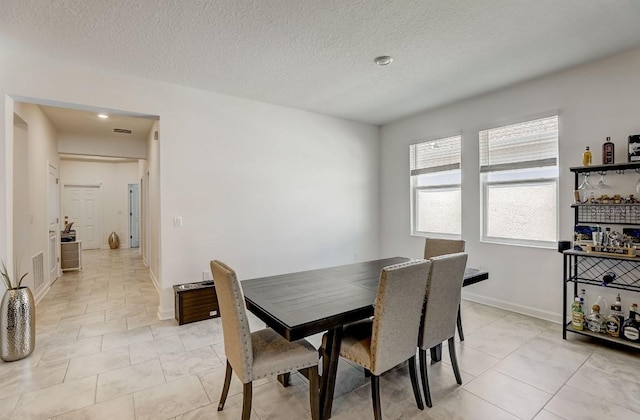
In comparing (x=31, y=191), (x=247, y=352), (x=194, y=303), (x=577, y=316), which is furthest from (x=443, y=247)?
(x=31, y=191)

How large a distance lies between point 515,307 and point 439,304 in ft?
7.40

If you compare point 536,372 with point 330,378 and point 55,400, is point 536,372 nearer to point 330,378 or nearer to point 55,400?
point 330,378

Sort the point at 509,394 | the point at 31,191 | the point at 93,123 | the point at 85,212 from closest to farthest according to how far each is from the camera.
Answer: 1. the point at 509,394
2. the point at 31,191
3. the point at 93,123
4. the point at 85,212

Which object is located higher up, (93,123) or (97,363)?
(93,123)

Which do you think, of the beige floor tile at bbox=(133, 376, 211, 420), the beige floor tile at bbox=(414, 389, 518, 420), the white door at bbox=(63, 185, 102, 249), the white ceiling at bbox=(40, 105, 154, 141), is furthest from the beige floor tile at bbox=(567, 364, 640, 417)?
the white door at bbox=(63, 185, 102, 249)

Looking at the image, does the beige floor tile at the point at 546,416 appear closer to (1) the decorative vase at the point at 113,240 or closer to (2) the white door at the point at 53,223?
(2) the white door at the point at 53,223

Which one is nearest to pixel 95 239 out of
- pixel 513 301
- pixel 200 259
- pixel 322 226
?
pixel 200 259

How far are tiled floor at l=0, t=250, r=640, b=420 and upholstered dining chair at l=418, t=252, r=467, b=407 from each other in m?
0.28

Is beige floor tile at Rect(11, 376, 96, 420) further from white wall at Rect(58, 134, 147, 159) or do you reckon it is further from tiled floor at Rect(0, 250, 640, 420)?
white wall at Rect(58, 134, 147, 159)

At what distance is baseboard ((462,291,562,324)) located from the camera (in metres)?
3.33

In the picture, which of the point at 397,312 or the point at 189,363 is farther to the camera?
the point at 189,363

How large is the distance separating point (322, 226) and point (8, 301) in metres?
3.50

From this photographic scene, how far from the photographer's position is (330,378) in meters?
1.87

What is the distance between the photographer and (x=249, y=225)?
13.4ft
